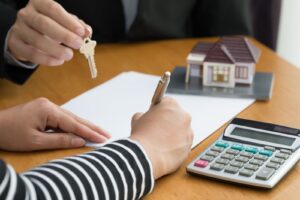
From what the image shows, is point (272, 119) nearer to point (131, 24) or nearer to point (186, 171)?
point (186, 171)

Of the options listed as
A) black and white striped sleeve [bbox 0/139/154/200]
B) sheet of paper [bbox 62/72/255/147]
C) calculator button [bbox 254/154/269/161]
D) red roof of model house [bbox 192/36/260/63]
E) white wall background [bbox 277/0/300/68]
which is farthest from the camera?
white wall background [bbox 277/0/300/68]

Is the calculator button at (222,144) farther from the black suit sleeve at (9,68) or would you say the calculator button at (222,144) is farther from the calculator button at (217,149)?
the black suit sleeve at (9,68)

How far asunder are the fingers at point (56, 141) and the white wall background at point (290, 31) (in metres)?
1.11

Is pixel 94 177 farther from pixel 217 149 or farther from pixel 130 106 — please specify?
pixel 130 106

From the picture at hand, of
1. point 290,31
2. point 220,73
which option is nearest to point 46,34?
point 220,73

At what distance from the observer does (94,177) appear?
0.69 metres

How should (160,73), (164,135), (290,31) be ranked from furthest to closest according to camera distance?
(290,31)
(160,73)
(164,135)

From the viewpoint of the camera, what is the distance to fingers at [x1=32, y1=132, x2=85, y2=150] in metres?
0.83

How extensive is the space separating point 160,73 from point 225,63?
173 millimetres

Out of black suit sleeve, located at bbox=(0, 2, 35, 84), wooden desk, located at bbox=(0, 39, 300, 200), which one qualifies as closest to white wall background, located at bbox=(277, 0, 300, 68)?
wooden desk, located at bbox=(0, 39, 300, 200)

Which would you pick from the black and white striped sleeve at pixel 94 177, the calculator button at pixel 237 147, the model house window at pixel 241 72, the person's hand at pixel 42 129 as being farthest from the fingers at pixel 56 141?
the model house window at pixel 241 72

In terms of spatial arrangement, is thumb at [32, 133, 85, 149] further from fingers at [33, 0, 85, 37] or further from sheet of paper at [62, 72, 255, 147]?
fingers at [33, 0, 85, 37]

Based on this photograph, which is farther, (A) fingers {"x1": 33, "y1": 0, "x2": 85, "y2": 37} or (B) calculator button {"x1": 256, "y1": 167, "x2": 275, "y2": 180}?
(A) fingers {"x1": 33, "y1": 0, "x2": 85, "y2": 37}

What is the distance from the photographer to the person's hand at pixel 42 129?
0.84 meters
